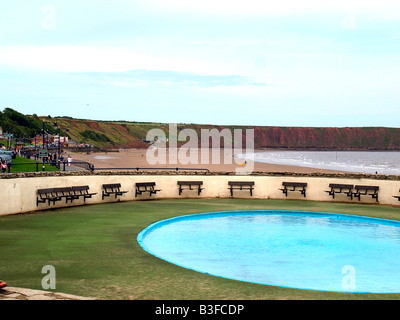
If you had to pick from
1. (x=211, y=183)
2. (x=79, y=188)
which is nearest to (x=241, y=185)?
(x=211, y=183)

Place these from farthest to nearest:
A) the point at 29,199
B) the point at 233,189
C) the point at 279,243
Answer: the point at 233,189 → the point at 29,199 → the point at 279,243

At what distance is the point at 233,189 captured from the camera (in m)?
21.9

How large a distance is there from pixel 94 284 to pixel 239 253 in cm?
489

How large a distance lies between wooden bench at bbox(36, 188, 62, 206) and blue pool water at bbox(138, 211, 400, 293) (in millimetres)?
4993

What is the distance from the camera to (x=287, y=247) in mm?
12914

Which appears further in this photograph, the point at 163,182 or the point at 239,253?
the point at 163,182

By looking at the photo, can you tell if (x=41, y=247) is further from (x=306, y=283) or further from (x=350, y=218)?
(x=350, y=218)

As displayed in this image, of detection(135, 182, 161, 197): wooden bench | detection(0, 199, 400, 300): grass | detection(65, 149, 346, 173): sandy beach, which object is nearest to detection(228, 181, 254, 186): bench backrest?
detection(135, 182, 161, 197): wooden bench

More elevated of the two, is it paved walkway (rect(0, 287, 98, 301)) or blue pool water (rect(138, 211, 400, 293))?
paved walkway (rect(0, 287, 98, 301))

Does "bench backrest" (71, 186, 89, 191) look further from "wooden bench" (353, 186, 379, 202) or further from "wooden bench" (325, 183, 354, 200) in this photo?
"wooden bench" (353, 186, 379, 202)

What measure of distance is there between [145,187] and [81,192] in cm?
311

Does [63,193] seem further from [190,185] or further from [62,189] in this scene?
[190,185]

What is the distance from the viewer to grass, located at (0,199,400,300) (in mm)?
8047

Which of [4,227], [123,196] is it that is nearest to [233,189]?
[123,196]
